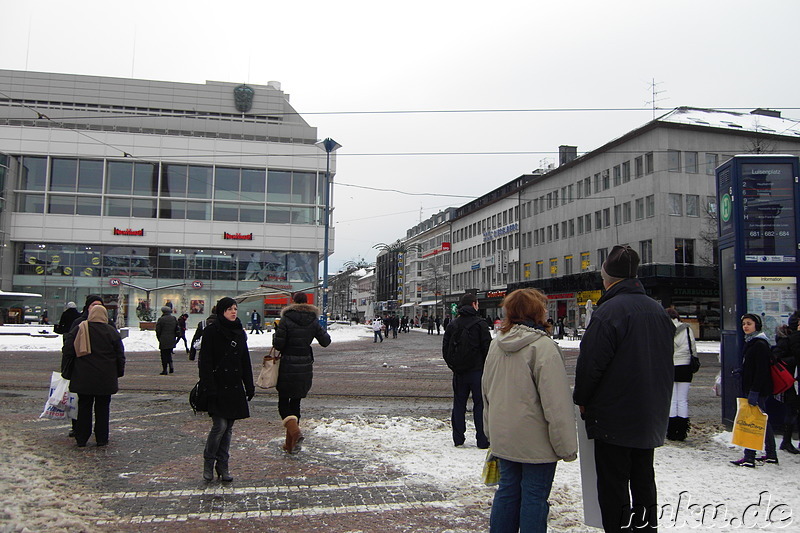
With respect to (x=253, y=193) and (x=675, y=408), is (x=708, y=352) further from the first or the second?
(x=253, y=193)

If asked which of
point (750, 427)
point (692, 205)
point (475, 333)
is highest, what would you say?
point (692, 205)

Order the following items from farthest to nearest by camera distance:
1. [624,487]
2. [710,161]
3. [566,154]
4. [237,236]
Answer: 1. [566,154]
2. [237,236]
3. [710,161]
4. [624,487]

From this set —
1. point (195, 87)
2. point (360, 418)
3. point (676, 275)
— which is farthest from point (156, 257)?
point (360, 418)

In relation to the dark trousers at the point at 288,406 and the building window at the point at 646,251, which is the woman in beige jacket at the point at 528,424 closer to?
the dark trousers at the point at 288,406

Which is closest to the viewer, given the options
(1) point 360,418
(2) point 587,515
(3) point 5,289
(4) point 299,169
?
(2) point 587,515

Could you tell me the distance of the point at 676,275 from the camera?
43125 mm

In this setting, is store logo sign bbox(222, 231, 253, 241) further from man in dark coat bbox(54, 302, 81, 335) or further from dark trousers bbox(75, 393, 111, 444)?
dark trousers bbox(75, 393, 111, 444)

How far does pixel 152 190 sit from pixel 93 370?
4672 cm

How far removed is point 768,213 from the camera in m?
Answer: 8.09

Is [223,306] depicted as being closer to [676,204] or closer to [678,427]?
[678,427]

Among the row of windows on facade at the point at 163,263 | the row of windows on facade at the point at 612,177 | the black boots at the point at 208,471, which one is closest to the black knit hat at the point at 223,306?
the black boots at the point at 208,471

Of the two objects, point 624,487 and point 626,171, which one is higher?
point 626,171

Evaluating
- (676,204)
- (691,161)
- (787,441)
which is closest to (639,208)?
(676,204)

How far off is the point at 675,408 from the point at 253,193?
154 ft
